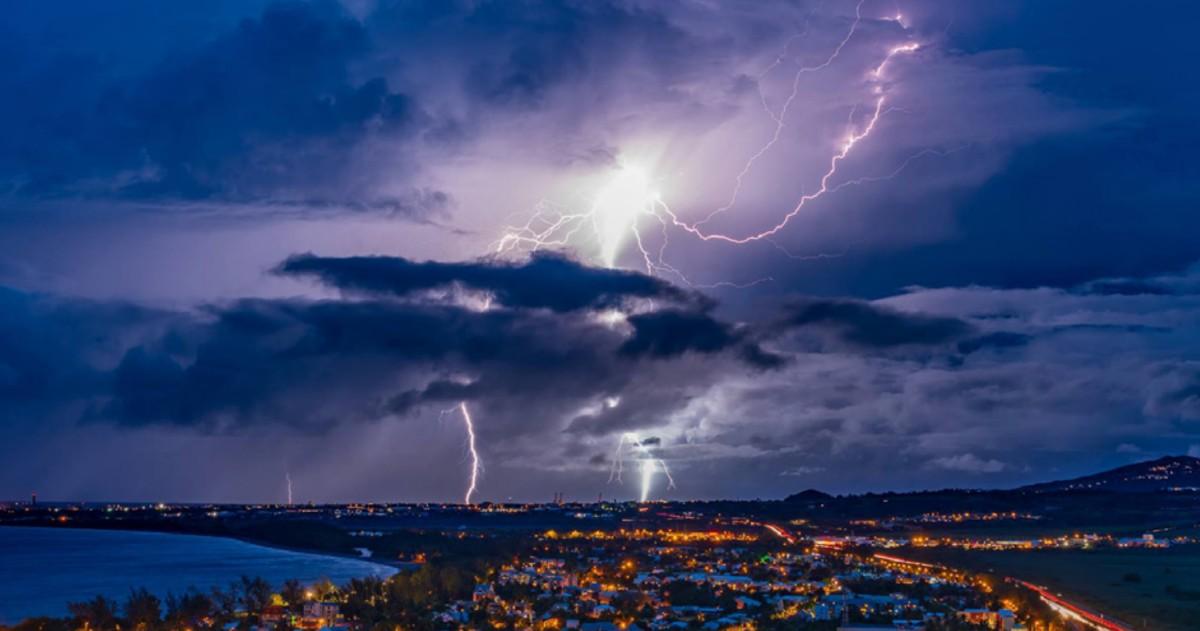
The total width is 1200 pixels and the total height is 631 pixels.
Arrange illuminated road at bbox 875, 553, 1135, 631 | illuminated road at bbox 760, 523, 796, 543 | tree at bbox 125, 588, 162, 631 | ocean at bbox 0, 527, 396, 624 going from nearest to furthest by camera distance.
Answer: tree at bbox 125, 588, 162, 631, illuminated road at bbox 875, 553, 1135, 631, ocean at bbox 0, 527, 396, 624, illuminated road at bbox 760, 523, 796, 543

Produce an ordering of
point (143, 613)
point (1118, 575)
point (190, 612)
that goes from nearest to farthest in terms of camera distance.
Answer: point (143, 613) < point (190, 612) < point (1118, 575)

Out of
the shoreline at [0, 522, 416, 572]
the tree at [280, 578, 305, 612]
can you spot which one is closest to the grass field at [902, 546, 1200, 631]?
the tree at [280, 578, 305, 612]

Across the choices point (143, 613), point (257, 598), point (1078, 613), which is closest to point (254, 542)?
point (257, 598)

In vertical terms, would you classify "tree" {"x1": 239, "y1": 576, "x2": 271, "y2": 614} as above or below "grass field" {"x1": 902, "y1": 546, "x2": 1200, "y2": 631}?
above

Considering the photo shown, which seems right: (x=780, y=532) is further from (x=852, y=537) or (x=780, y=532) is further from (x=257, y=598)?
(x=257, y=598)

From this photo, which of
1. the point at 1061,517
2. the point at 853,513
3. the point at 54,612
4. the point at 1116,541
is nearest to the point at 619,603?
the point at 54,612

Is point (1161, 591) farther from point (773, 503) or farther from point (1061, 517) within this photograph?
point (773, 503)

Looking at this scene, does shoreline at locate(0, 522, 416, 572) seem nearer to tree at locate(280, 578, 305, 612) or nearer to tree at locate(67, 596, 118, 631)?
tree at locate(280, 578, 305, 612)
